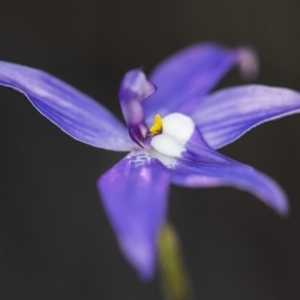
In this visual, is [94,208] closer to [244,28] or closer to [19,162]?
[19,162]

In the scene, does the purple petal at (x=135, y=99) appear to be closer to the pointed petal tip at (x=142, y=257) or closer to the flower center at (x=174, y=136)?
the flower center at (x=174, y=136)

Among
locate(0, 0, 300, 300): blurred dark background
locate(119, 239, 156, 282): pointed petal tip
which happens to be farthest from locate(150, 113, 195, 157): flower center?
locate(0, 0, 300, 300): blurred dark background

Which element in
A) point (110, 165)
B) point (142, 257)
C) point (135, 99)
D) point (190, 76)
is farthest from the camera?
point (110, 165)

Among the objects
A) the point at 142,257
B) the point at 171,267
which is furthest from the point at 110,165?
the point at 142,257

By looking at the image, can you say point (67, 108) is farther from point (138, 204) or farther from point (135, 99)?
point (138, 204)

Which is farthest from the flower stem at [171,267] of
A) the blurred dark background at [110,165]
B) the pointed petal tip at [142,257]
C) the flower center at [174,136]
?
the blurred dark background at [110,165]

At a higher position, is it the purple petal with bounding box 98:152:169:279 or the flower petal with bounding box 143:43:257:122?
the flower petal with bounding box 143:43:257:122

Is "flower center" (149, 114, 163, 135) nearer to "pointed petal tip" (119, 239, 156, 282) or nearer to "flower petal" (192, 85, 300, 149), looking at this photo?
"flower petal" (192, 85, 300, 149)
